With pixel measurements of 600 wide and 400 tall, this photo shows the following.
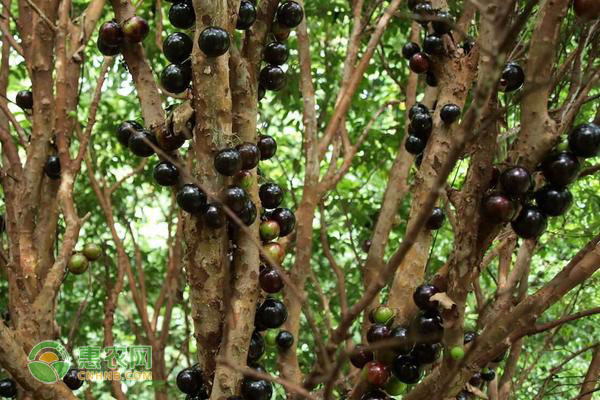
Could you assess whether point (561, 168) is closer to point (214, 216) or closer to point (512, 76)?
point (512, 76)

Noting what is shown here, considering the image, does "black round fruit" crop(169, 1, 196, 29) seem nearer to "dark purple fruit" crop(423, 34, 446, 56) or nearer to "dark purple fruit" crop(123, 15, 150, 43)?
"dark purple fruit" crop(123, 15, 150, 43)

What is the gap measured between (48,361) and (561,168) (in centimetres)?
176

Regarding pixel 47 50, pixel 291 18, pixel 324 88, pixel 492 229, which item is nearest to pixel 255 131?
pixel 291 18

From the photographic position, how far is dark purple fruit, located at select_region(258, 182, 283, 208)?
2.17 m

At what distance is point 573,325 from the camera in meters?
4.30

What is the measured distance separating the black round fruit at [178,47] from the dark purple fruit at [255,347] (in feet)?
2.94

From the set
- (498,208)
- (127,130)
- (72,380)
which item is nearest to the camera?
(498,208)

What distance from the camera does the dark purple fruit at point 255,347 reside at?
2.03 meters

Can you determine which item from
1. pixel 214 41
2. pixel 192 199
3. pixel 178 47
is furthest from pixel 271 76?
pixel 192 199

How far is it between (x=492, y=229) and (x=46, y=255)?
76.6 inches

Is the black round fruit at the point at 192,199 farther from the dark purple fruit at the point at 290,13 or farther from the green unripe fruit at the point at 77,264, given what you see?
the green unripe fruit at the point at 77,264

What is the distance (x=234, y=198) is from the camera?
1.78 meters

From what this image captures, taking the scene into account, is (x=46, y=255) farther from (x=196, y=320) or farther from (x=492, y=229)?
(x=492, y=229)

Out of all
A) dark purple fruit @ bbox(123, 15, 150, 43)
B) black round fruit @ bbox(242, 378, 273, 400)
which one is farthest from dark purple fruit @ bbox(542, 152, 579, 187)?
dark purple fruit @ bbox(123, 15, 150, 43)
